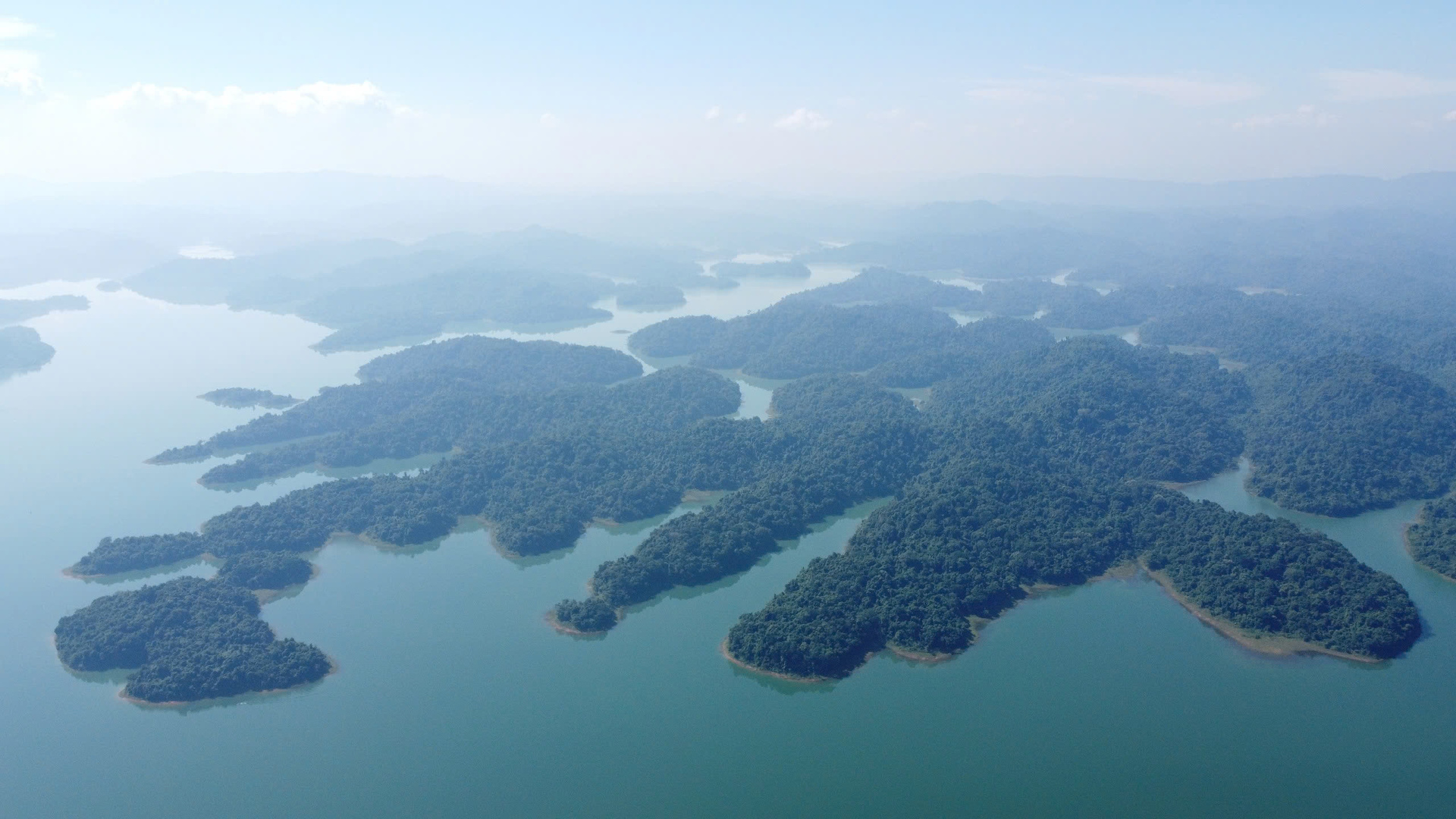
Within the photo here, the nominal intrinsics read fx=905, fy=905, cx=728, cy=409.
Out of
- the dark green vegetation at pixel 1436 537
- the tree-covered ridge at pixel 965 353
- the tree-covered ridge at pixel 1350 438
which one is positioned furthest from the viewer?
the tree-covered ridge at pixel 965 353

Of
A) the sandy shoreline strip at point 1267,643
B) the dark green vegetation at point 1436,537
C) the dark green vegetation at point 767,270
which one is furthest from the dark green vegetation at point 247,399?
the dark green vegetation at point 767,270

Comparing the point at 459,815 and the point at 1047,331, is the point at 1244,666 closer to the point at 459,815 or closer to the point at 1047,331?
the point at 459,815

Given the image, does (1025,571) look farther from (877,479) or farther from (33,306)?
(33,306)

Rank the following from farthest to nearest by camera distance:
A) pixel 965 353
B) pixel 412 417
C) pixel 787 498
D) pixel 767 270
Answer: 1. pixel 767 270
2. pixel 965 353
3. pixel 412 417
4. pixel 787 498

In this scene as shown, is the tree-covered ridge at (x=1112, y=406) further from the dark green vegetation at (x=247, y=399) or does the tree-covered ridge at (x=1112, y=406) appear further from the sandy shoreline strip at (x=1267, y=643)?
the dark green vegetation at (x=247, y=399)

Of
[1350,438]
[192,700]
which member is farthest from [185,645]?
[1350,438]

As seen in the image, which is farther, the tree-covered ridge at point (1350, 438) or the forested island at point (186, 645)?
the tree-covered ridge at point (1350, 438)

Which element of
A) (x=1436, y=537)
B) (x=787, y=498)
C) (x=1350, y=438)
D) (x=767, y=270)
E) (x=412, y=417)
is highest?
(x=1350, y=438)

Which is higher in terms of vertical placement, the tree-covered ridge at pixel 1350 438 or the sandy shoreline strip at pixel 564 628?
the tree-covered ridge at pixel 1350 438
